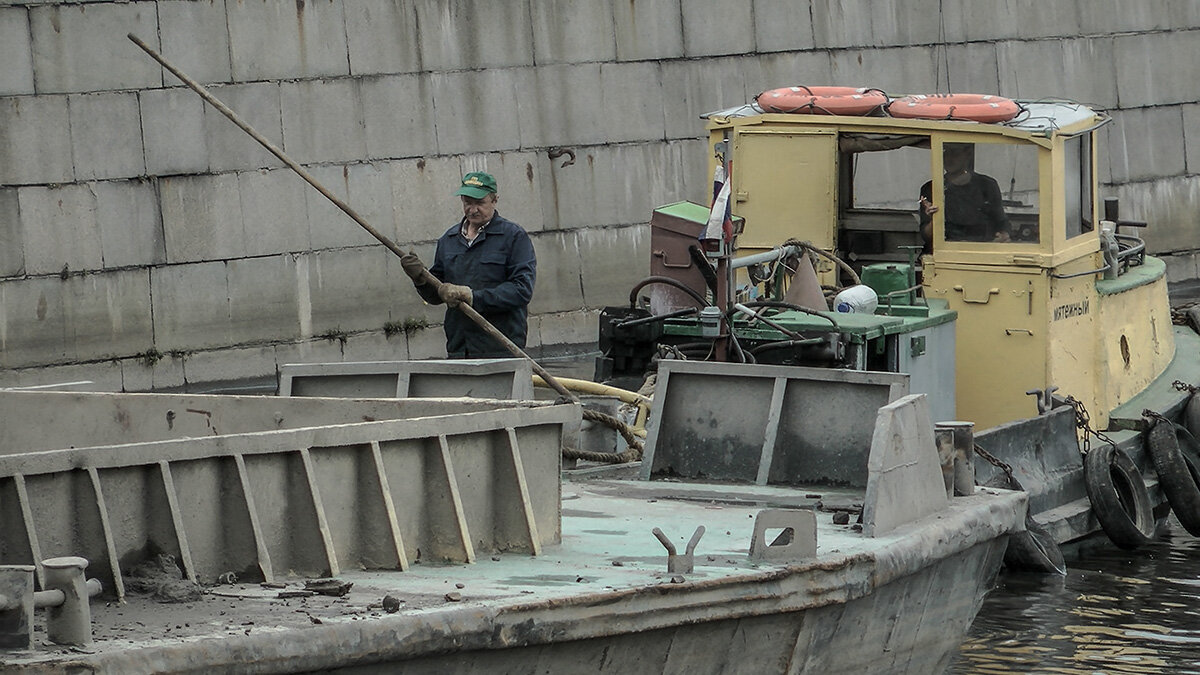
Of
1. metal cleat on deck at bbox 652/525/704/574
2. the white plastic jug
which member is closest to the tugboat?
the white plastic jug

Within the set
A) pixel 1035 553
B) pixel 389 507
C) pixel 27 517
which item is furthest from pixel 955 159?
pixel 27 517

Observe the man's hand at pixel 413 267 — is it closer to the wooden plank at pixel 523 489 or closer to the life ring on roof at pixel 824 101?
the wooden plank at pixel 523 489

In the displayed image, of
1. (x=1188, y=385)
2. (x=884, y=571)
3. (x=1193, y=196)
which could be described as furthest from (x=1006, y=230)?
(x=1193, y=196)

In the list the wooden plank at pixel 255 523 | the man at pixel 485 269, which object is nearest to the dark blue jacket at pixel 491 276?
the man at pixel 485 269

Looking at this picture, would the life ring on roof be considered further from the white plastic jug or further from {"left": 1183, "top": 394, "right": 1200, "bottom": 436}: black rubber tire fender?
{"left": 1183, "top": 394, "right": 1200, "bottom": 436}: black rubber tire fender

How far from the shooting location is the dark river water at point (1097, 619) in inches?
347

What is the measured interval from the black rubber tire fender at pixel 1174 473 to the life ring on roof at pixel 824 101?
2453mm

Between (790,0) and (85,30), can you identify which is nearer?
(85,30)

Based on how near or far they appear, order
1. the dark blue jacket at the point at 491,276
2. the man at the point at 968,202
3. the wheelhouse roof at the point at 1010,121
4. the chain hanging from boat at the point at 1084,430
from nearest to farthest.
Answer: the dark blue jacket at the point at 491,276, the wheelhouse roof at the point at 1010,121, the man at the point at 968,202, the chain hanging from boat at the point at 1084,430

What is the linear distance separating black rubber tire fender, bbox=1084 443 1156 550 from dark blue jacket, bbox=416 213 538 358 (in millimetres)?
3405

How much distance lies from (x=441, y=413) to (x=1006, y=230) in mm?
4924

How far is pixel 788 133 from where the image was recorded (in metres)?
11.2

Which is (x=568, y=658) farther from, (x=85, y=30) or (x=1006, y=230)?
(x=85, y=30)

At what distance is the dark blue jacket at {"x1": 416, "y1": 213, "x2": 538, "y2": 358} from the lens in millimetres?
9453
